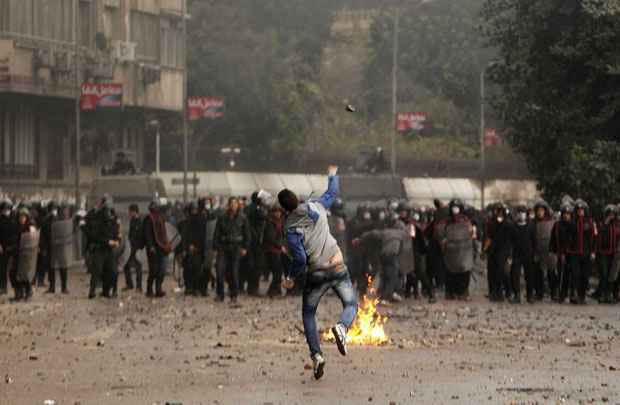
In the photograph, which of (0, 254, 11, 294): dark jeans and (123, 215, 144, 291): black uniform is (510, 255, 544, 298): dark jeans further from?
(0, 254, 11, 294): dark jeans

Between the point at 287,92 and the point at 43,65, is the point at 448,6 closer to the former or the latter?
the point at 287,92

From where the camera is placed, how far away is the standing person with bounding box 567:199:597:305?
27484 millimetres

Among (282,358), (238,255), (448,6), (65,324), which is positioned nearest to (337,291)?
(282,358)

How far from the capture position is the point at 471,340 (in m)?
19.2

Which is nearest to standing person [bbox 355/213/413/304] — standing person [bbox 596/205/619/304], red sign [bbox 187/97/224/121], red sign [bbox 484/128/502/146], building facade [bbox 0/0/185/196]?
standing person [bbox 596/205/619/304]

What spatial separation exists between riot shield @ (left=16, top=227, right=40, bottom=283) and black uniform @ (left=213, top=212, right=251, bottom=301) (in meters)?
2.80

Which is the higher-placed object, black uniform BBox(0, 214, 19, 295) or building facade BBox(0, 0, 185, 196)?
building facade BBox(0, 0, 185, 196)

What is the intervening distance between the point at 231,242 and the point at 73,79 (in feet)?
125

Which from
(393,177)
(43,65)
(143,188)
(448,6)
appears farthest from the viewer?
(448,6)

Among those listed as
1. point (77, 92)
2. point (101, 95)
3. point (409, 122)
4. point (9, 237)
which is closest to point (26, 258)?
point (9, 237)

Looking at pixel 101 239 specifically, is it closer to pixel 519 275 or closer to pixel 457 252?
pixel 457 252

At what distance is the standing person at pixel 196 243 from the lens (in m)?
29.5

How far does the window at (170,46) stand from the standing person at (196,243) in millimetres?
45396

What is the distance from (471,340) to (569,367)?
11.4ft
